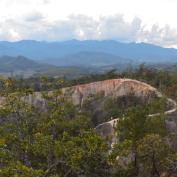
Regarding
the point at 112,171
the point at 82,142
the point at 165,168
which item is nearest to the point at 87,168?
the point at 82,142

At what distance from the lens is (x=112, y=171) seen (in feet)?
119

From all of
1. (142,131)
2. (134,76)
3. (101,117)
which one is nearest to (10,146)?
(142,131)

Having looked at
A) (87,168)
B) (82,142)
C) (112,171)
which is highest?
(82,142)

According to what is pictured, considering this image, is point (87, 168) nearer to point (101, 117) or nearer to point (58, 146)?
point (58, 146)

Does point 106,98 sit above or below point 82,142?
below

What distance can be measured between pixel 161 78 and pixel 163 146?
2658 inches

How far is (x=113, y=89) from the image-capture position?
98812mm

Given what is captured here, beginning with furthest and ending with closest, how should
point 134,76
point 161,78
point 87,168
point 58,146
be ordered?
point 134,76 < point 161,78 < point 87,168 < point 58,146

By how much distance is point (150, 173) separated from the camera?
131ft

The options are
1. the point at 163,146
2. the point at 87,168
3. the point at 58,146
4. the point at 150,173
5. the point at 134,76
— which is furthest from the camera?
the point at 134,76

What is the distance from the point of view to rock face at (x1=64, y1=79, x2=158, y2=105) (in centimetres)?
9112

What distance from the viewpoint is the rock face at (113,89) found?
91125 mm

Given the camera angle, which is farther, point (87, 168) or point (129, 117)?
point (129, 117)

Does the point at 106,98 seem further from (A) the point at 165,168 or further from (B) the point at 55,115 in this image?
(B) the point at 55,115
